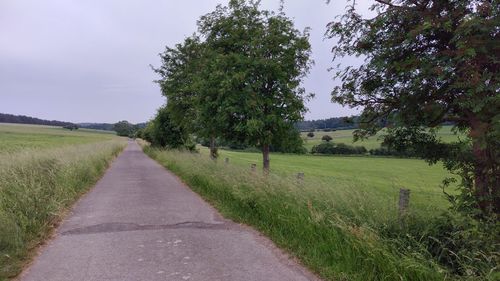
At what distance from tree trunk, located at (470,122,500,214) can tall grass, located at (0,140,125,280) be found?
6.05 meters

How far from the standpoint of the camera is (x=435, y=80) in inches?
206

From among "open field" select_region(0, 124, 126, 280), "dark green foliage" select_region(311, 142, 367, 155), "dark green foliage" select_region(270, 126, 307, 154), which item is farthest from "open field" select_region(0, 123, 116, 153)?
"dark green foliage" select_region(311, 142, 367, 155)

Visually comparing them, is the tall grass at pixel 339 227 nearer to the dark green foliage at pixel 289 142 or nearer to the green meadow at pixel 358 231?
the green meadow at pixel 358 231

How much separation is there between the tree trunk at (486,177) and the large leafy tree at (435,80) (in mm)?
10

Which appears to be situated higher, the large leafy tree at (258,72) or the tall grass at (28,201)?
the large leafy tree at (258,72)

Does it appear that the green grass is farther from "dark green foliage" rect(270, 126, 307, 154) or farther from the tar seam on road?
the tar seam on road

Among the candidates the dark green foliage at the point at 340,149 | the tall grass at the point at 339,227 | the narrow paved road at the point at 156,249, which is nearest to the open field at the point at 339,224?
the tall grass at the point at 339,227

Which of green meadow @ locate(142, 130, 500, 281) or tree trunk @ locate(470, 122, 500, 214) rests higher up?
tree trunk @ locate(470, 122, 500, 214)

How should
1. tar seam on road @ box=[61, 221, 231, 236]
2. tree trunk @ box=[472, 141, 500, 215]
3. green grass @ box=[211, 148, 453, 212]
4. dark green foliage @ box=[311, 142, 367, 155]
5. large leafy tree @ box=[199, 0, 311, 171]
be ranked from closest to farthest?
tree trunk @ box=[472, 141, 500, 215] < green grass @ box=[211, 148, 453, 212] < tar seam on road @ box=[61, 221, 231, 236] < large leafy tree @ box=[199, 0, 311, 171] < dark green foliage @ box=[311, 142, 367, 155]

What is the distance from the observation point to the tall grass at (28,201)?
19.5ft

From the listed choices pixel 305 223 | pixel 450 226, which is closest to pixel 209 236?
pixel 305 223

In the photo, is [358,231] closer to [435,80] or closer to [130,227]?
[435,80]

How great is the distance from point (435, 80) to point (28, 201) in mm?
7452

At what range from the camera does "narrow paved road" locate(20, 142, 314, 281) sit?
5.17m
